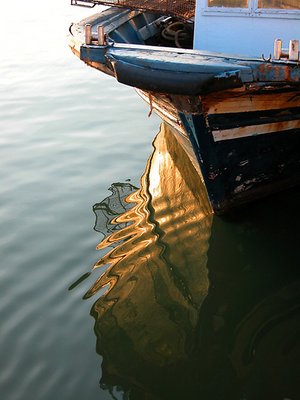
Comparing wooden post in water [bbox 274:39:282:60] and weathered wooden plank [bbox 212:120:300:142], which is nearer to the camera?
wooden post in water [bbox 274:39:282:60]

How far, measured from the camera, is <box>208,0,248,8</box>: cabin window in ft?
Answer: 18.7

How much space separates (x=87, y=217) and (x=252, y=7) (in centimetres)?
270

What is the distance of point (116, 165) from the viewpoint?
7.69 meters

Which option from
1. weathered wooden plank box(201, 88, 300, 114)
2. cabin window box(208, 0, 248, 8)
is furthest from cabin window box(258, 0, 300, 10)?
weathered wooden plank box(201, 88, 300, 114)

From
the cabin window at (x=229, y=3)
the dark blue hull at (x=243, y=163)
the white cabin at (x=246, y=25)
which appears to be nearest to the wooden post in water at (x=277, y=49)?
the dark blue hull at (x=243, y=163)

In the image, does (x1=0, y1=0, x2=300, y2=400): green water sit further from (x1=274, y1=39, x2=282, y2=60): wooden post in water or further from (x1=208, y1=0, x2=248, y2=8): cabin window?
(x1=208, y1=0, x2=248, y2=8): cabin window

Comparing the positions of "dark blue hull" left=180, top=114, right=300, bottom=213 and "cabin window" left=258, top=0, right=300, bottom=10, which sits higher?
"cabin window" left=258, top=0, right=300, bottom=10

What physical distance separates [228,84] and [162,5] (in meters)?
2.66

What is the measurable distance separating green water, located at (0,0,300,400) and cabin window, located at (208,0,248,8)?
6.49 feet

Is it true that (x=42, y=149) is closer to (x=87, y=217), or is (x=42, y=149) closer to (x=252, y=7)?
(x=87, y=217)

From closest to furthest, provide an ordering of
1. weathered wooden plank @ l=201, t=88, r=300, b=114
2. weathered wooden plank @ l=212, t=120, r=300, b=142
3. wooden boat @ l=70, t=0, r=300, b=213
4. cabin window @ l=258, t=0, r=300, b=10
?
wooden boat @ l=70, t=0, r=300, b=213 → weathered wooden plank @ l=201, t=88, r=300, b=114 → weathered wooden plank @ l=212, t=120, r=300, b=142 → cabin window @ l=258, t=0, r=300, b=10

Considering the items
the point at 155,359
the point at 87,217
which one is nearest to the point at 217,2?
the point at 87,217

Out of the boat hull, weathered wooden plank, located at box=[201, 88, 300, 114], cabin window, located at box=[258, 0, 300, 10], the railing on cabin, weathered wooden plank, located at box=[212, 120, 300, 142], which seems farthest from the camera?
the railing on cabin

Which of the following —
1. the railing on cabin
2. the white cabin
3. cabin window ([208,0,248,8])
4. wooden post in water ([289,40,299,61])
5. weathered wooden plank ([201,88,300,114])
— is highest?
the railing on cabin
